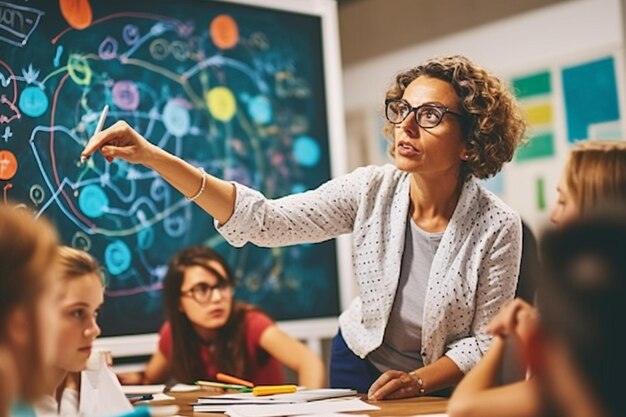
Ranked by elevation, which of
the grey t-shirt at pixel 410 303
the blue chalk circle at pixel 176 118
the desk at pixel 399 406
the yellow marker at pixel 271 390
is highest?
the blue chalk circle at pixel 176 118

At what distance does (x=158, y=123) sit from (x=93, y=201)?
0.42m

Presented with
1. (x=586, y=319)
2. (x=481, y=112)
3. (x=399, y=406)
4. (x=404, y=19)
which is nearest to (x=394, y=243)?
(x=481, y=112)

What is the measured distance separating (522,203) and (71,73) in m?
2.48

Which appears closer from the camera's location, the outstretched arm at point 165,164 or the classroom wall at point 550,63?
the outstretched arm at point 165,164

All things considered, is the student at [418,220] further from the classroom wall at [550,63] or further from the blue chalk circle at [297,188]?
the classroom wall at [550,63]

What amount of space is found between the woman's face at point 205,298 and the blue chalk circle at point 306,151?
826 millimetres

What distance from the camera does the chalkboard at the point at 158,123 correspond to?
2.94m

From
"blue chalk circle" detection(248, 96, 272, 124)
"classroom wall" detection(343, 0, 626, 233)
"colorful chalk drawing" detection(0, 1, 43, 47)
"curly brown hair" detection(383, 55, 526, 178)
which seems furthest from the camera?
"classroom wall" detection(343, 0, 626, 233)

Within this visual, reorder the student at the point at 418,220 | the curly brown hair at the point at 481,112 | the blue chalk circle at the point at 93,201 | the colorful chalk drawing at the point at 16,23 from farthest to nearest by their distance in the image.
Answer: the blue chalk circle at the point at 93,201, the colorful chalk drawing at the point at 16,23, the curly brown hair at the point at 481,112, the student at the point at 418,220

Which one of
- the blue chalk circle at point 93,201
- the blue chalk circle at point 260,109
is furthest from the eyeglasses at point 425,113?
the blue chalk circle at point 260,109

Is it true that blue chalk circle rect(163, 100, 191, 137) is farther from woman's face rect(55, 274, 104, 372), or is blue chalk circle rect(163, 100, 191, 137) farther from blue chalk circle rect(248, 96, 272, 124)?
woman's face rect(55, 274, 104, 372)

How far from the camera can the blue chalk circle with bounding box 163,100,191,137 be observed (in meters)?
3.33

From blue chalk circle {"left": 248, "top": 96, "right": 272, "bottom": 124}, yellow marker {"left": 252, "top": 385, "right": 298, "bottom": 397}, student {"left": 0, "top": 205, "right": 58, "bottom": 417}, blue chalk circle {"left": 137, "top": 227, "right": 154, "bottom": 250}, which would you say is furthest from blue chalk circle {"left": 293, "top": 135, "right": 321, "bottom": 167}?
student {"left": 0, "top": 205, "right": 58, "bottom": 417}

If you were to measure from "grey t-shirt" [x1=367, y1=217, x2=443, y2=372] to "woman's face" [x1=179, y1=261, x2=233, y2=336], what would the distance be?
0.91 metres
